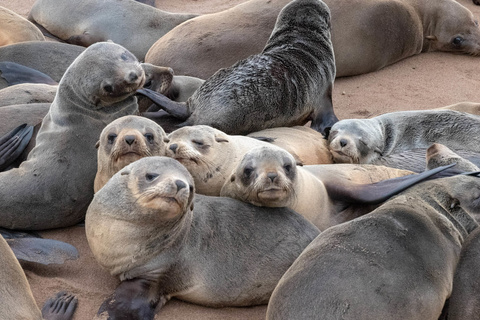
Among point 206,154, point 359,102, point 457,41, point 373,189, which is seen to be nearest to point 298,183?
point 373,189

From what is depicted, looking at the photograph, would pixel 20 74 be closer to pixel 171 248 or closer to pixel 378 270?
pixel 171 248

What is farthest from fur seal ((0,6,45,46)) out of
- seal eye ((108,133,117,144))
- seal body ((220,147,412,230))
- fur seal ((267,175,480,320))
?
fur seal ((267,175,480,320))

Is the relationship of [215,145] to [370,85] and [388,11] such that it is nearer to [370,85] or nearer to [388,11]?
[370,85]

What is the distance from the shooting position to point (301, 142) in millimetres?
5355

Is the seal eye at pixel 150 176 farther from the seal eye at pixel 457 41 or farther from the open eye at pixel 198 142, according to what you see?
the seal eye at pixel 457 41

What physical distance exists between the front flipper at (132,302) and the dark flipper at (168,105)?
81.6 inches

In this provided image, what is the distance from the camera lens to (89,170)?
4828 millimetres

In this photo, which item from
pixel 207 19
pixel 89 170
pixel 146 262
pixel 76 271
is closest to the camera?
pixel 146 262

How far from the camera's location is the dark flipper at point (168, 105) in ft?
18.7

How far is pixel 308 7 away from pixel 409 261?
396 centimetres

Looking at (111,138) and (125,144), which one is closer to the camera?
(125,144)

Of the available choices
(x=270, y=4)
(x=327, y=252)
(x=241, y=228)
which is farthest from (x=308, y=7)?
(x=327, y=252)

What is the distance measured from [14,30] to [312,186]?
4.27 meters

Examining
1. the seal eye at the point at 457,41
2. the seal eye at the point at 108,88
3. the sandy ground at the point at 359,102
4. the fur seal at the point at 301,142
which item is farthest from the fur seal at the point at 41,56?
the seal eye at the point at 457,41
